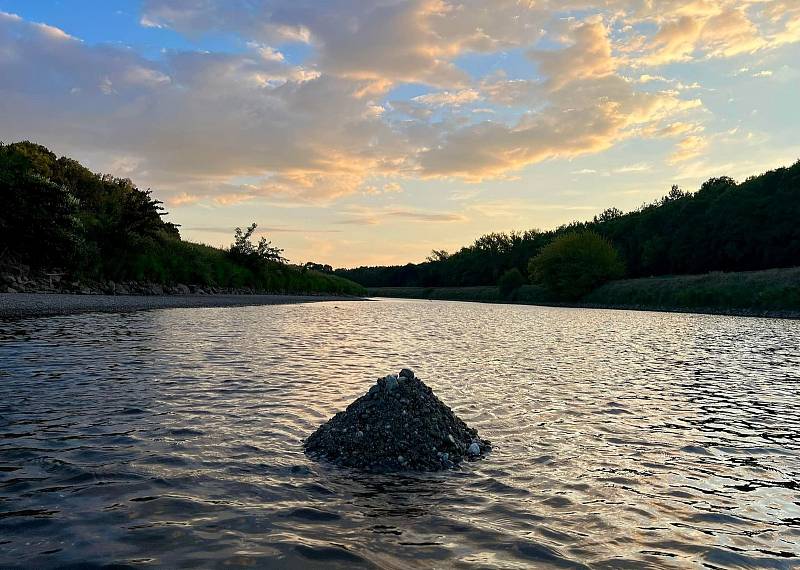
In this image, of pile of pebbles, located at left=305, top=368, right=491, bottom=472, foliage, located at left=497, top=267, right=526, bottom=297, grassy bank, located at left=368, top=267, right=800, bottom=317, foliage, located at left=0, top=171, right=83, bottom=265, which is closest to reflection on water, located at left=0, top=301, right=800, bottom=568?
pile of pebbles, located at left=305, top=368, right=491, bottom=472

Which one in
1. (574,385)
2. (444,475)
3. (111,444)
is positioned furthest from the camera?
(574,385)

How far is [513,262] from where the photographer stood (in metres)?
189

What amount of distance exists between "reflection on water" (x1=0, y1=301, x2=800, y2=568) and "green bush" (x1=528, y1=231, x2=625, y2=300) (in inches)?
3646

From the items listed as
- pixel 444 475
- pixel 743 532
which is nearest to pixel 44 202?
pixel 444 475

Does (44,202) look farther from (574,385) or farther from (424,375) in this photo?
(574,385)

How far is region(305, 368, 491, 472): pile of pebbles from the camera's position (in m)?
8.48

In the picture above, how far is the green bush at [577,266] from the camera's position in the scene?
351ft

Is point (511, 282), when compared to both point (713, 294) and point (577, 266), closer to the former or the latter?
point (577, 266)

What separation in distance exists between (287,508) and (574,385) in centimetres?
1164

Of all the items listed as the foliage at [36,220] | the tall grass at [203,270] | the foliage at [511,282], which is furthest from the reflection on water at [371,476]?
the foliage at [511,282]

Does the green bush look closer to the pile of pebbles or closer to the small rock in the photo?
the pile of pebbles

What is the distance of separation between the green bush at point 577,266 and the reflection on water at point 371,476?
92611 millimetres

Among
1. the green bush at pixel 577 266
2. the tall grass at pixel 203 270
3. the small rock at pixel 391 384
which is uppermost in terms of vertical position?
the green bush at pixel 577 266

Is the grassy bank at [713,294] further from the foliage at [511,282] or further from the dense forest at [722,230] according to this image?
the foliage at [511,282]
